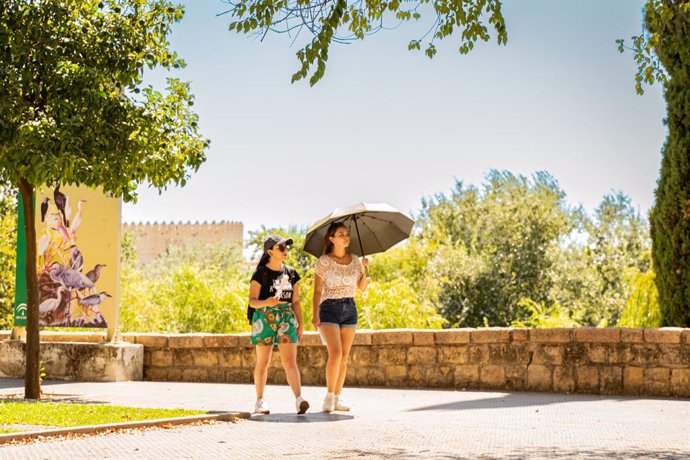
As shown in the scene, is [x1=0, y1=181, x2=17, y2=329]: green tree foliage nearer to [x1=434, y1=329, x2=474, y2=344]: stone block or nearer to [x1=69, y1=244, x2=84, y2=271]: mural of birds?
[x1=69, y1=244, x2=84, y2=271]: mural of birds

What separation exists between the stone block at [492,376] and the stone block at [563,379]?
2.19 ft

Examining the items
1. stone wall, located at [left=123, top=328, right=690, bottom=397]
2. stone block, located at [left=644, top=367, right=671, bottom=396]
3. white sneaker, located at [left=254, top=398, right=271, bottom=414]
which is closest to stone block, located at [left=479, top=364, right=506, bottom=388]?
stone wall, located at [left=123, top=328, right=690, bottom=397]

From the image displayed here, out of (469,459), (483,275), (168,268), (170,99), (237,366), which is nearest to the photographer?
(469,459)

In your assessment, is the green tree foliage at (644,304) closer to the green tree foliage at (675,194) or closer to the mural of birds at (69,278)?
the green tree foliage at (675,194)

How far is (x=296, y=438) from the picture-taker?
27.0 ft

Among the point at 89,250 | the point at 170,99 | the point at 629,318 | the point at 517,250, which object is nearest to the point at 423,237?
the point at 517,250

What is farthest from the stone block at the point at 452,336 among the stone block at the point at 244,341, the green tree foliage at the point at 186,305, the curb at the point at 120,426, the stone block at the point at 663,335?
the green tree foliage at the point at 186,305

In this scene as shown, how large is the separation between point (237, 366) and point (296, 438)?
7233 millimetres

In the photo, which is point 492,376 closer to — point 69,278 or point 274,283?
point 274,283

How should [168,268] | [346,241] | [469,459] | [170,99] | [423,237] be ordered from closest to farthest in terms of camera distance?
1. [469,459]
2. [346,241]
3. [170,99]
4. [423,237]
5. [168,268]

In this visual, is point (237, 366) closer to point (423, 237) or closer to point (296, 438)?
point (296, 438)

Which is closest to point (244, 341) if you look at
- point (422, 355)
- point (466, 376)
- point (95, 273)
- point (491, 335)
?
point (95, 273)

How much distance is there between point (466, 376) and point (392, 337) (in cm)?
114

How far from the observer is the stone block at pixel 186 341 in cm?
1555
